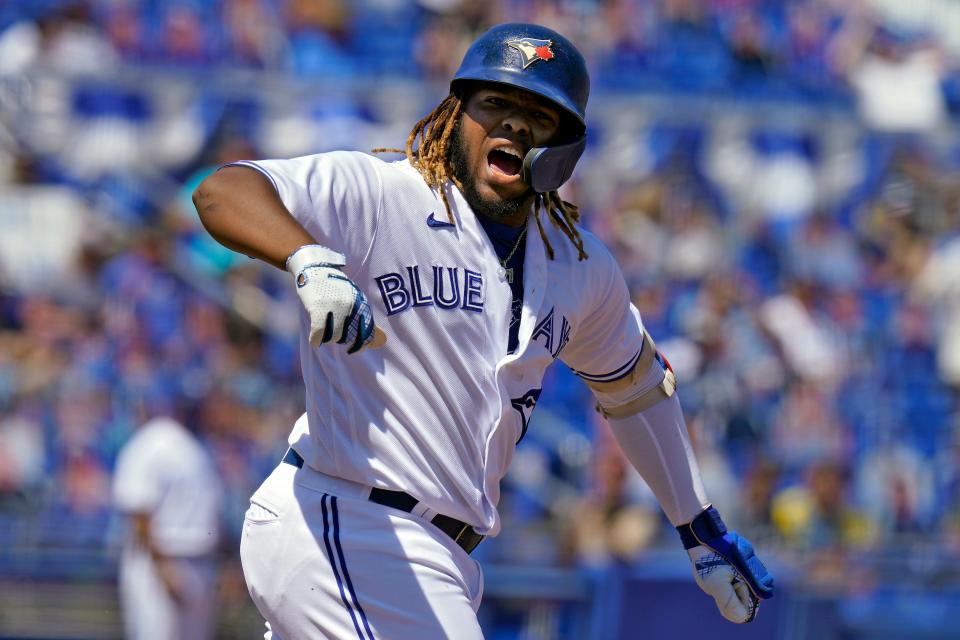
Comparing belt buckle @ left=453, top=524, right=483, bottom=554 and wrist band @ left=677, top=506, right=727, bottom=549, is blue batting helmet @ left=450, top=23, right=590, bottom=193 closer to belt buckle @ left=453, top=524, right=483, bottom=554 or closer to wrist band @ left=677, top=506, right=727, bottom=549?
belt buckle @ left=453, top=524, right=483, bottom=554

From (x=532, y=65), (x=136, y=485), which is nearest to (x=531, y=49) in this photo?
(x=532, y=65)

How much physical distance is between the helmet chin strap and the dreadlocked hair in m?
0.16

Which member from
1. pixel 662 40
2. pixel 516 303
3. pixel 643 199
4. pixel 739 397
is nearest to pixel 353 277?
pixel 516 303

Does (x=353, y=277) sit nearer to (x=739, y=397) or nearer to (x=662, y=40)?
(x=739, y=397)

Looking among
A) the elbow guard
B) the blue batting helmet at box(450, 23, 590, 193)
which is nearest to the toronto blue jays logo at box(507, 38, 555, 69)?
the blue batting helmet at box(450, 23, 590, 193)

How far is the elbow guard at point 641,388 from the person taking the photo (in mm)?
3857

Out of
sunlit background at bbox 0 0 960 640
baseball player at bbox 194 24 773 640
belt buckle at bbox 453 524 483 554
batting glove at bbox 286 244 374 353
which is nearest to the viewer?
batting glove at bbox 286 244 374 353

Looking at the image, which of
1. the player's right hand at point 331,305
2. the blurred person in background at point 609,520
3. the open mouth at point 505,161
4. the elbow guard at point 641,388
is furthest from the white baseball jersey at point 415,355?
the blurred person in background at point 609,520

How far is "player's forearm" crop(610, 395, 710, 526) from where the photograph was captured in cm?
390

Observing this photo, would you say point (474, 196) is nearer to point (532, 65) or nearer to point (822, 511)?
point (532, 65)

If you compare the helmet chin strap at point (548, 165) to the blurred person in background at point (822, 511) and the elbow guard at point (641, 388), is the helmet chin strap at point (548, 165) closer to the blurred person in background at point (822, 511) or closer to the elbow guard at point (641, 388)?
the elbow guard at point (641, 388)

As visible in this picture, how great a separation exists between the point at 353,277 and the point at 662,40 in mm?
8714

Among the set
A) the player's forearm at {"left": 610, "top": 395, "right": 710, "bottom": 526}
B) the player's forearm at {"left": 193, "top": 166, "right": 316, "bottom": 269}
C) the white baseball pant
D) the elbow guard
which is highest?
the player's forearm at {"left": 193, "top": 166, "right": 316, "bottom": 269}

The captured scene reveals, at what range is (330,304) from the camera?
2.54m
